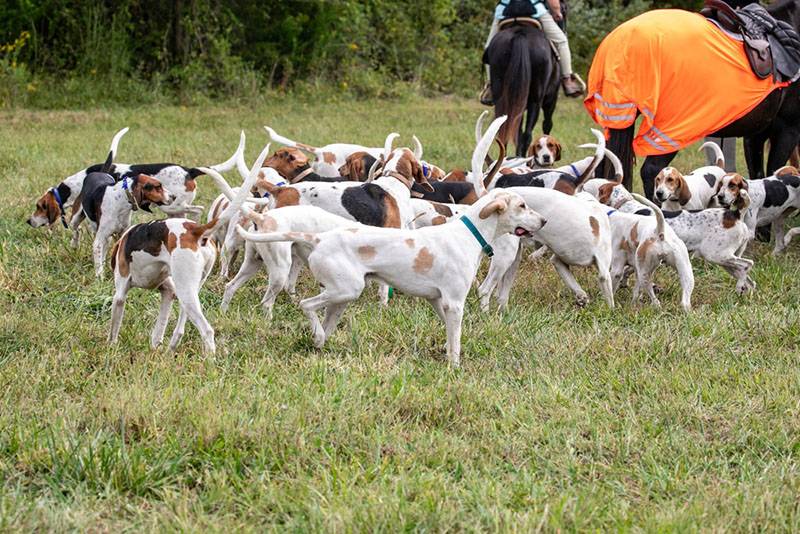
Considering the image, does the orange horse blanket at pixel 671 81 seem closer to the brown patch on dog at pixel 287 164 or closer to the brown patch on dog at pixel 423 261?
the brown patch on dog at pixel 287 164

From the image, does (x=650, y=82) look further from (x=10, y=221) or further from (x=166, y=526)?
(x=166, y=526)

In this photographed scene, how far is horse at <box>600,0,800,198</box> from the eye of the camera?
8.31 metres

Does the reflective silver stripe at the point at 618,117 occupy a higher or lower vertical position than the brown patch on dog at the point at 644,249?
higher

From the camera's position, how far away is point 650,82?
803 cm

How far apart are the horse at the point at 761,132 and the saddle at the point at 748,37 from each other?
11.0 inches

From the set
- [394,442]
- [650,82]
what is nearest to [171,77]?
[650,82]

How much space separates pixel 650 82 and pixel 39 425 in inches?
214

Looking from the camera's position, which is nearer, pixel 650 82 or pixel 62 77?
pixel 650 82

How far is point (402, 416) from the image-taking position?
4.43 m

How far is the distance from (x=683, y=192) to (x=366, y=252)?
3528 mm

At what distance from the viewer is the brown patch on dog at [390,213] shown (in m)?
6.54

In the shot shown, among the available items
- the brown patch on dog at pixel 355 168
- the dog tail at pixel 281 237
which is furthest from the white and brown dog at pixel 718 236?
the dog tail at pixel 281 237

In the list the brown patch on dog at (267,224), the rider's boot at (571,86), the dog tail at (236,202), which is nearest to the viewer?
the dog tail at (236,202)

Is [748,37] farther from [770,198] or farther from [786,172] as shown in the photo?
[770,198]
